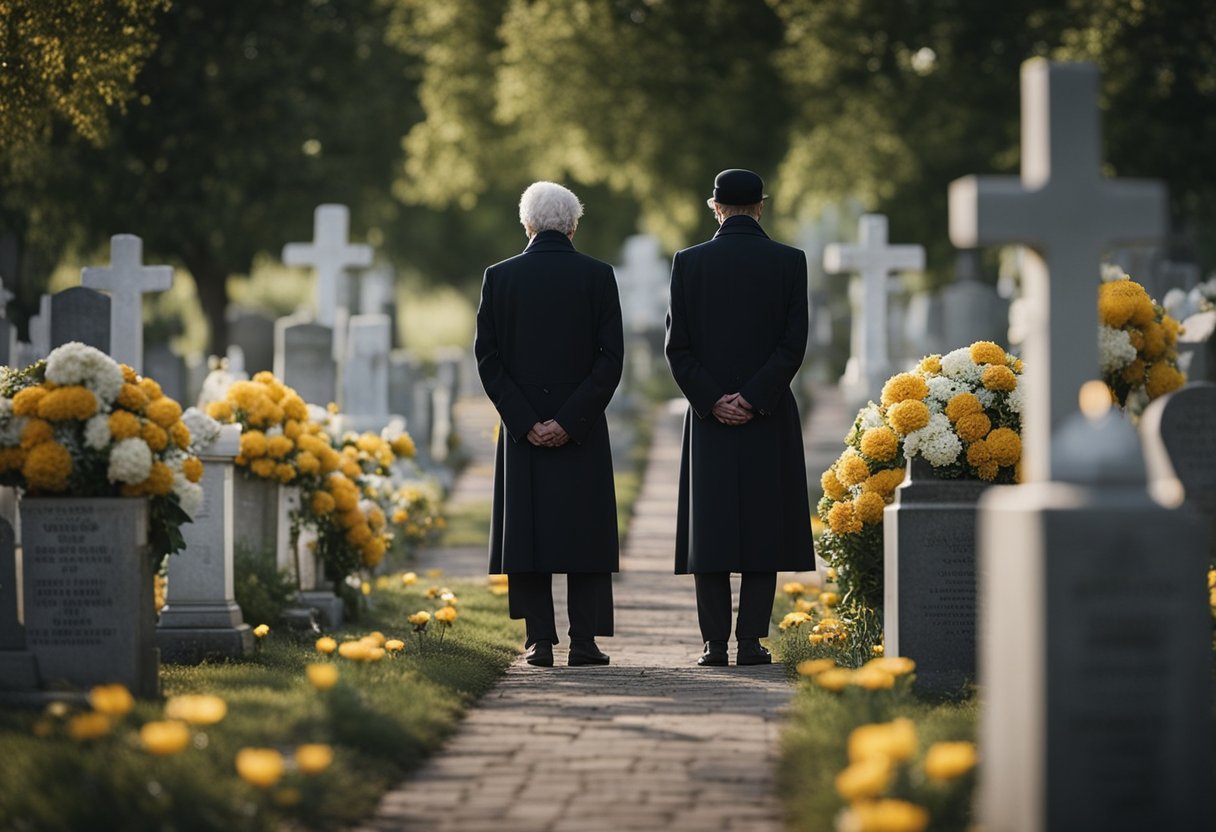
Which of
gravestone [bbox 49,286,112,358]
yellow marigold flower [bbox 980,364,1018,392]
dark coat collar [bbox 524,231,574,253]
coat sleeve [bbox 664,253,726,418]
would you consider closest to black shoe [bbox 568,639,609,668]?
coat sleeve [bbox 664,253,726,418]

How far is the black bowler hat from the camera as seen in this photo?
27.1 feet

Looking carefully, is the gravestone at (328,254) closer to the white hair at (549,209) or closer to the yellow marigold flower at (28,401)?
the white hair at (549,209)

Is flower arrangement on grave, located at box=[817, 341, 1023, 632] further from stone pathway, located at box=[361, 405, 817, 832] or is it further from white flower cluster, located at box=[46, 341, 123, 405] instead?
white flower cluster, located at box=[46, 341, 123, 405]

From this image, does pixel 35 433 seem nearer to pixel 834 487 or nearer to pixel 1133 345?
pixel 834 487

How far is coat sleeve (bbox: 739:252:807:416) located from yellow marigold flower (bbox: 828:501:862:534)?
551 mm

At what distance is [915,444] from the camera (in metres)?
7.58

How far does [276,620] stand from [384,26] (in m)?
22.7

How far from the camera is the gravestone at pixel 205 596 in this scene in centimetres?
843

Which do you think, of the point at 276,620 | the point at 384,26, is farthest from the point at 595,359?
the point at 384,26

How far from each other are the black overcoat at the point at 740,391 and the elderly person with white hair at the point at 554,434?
35cm

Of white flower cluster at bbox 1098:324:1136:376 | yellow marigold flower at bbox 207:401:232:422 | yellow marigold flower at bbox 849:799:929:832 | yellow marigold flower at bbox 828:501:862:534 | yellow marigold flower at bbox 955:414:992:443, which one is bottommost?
yellow marigold flower at bbox 849:799:929:832

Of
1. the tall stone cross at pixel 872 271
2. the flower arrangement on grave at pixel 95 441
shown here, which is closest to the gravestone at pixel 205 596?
the flower arrangement on grave at pixel 95 441

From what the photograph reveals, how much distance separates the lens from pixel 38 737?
568 centimetres

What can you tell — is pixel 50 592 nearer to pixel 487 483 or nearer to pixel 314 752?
pixel 314 752
